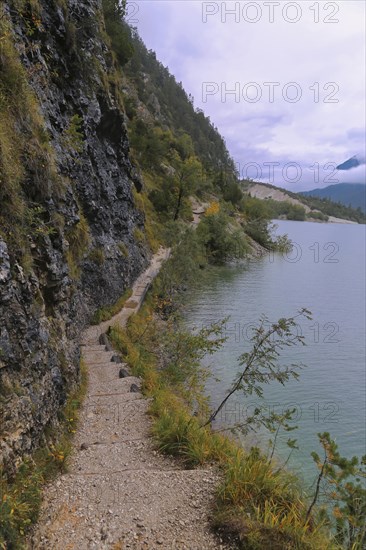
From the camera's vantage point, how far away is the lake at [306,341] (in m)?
13.5

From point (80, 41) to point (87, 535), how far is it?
23377 millimetres

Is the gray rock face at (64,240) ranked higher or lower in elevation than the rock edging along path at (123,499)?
higher

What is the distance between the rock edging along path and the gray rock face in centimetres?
95

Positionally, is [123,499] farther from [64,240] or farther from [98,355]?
[98,355]

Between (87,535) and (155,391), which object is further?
(155,391)

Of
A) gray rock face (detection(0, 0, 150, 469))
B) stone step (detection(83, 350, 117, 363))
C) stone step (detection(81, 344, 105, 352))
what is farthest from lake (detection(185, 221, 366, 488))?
gray rock face (detection(0, 0, 150, 469))

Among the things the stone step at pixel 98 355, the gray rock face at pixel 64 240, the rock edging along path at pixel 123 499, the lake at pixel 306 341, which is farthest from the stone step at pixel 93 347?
the rock edging along path at pixel 123 499

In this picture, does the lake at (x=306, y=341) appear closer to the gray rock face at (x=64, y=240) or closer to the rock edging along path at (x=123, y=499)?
the rock edging along path at (x=123, y=499)

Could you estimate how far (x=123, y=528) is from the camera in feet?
16.9

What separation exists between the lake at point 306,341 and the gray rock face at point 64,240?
5.01 m

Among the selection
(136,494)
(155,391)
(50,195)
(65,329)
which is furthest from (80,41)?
(136,494)

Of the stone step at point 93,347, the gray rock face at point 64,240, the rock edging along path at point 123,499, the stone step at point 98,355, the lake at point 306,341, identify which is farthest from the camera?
the stone step at point 93,347

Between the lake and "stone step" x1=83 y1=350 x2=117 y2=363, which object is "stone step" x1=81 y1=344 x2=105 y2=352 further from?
the lake

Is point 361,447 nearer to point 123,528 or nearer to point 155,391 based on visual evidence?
point 155,391
